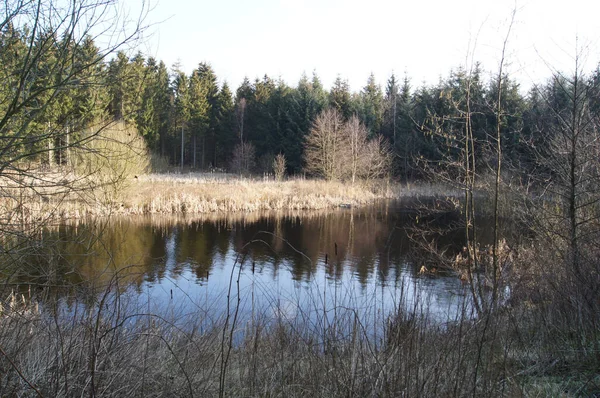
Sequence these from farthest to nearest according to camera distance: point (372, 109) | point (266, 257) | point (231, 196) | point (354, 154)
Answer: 1. point (372, 109)
2. point (354, 154)
3. point (231, 196)
4. point (266, 257)

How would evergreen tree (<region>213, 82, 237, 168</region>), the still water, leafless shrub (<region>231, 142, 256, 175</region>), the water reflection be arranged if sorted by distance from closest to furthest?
the still water, the water reflection, leafless shrub (<region>231, 142, 256, 175</region>), evergreen tree (<region>213, 82, 237, 168</region>)

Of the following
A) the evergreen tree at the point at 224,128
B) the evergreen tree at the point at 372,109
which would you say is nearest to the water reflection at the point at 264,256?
the evergreen tree at the point at 372,109

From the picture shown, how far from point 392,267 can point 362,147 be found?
19236 millimetres

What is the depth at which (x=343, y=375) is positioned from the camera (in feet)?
6.88

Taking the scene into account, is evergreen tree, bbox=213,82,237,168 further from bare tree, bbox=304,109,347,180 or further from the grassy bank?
the grassy bank

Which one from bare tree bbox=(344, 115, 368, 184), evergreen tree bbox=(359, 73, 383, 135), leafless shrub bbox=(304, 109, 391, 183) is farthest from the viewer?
evergreen tree bbox=(359, 73, 383, 135)

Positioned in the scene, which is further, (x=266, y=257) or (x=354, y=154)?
(x=354, y=154)

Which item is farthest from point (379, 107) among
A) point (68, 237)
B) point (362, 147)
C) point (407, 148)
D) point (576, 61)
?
point (68, 237)

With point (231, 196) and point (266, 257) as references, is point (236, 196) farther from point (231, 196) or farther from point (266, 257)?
point (266, 257)

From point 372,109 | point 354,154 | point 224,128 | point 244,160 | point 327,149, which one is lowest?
point 244,160

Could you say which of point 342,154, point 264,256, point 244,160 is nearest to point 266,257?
point 264,256

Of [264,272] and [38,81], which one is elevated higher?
[38,81]

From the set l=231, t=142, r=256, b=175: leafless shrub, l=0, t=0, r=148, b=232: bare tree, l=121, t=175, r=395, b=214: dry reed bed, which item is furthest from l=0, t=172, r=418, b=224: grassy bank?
l=0, t=0, r=148, b=232: bare tree

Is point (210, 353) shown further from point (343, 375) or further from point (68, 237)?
point (68, 237)
